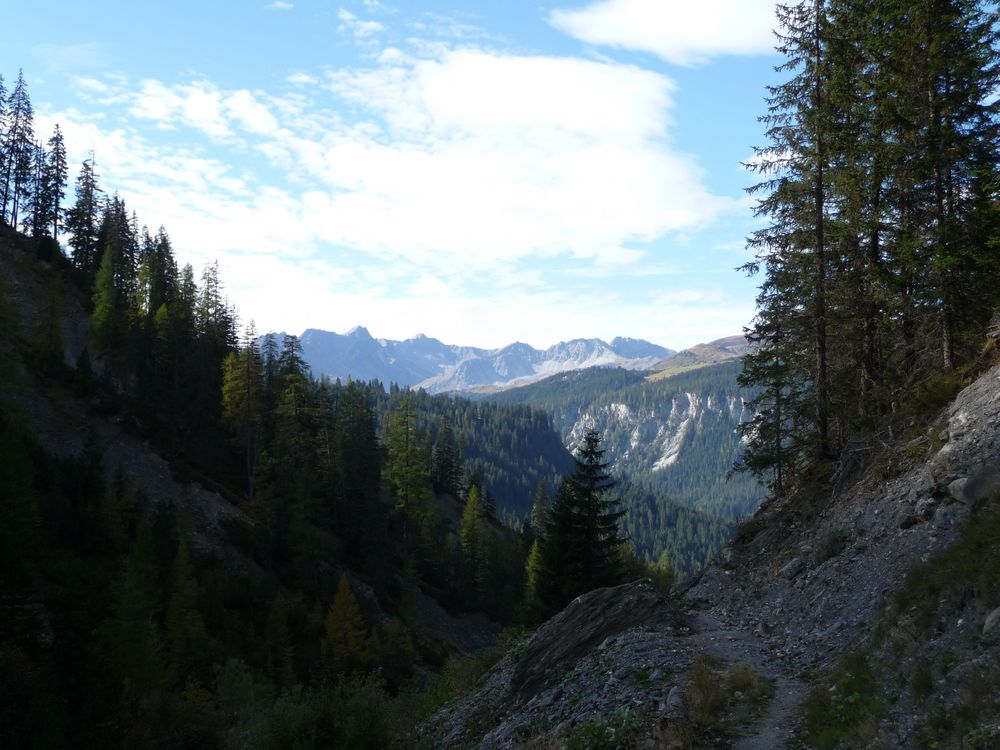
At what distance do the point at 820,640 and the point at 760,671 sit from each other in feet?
5.47

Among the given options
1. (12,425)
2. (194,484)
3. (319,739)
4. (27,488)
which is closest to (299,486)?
(194,484)

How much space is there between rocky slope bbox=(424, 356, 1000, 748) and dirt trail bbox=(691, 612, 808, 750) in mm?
47

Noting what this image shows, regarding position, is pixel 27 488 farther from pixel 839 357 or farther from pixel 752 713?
pixel 839 357

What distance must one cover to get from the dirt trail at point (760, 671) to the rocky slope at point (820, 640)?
0.05m

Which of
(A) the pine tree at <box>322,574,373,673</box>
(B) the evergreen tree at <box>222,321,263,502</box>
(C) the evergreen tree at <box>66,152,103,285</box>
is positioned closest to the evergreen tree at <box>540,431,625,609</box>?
(A) the pine tree at <box>322,574,373,673</box>

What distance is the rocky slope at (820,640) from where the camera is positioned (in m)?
8.45

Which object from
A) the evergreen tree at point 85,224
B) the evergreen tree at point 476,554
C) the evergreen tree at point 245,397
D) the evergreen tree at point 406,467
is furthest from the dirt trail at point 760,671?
the evergreen tree at point 85,224

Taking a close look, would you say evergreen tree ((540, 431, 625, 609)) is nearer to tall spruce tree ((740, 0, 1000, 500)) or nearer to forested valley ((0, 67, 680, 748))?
forested valley ((0, 67, 680, 748))

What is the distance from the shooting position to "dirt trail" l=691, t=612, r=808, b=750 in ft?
30.9

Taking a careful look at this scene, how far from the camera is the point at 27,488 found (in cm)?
2725

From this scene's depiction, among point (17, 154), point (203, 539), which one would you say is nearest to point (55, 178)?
point (17, 154)

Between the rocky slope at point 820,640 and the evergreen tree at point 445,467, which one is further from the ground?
the rocky slope at point 820,640

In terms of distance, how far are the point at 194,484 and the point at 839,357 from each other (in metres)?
49.1

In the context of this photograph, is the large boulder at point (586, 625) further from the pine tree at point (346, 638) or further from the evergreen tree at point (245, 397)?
the evergreen tree at point (245, 397)
